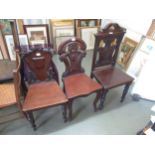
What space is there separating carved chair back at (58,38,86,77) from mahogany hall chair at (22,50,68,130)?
0.16 metres

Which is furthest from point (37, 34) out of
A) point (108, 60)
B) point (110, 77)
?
point (110, 77)

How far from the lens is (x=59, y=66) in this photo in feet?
9.45

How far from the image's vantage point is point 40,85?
1.75 meters

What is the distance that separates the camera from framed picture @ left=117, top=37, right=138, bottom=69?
2590mm

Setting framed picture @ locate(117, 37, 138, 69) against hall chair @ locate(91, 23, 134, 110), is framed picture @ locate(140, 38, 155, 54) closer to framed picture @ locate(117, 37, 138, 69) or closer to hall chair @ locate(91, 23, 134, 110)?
framed picture @ locate(117, 37, 138, 69)

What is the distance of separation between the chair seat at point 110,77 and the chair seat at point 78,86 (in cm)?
12

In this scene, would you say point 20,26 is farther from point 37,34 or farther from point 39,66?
point 39,66

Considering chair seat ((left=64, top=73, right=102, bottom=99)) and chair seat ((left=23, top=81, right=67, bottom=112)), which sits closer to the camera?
chair seat ((left=23, top=81, right=67, bottom=112))

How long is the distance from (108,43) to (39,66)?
3.06ft

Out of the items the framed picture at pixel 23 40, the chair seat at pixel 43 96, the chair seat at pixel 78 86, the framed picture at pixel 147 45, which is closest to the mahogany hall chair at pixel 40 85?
the chair seat at pixel 43 96

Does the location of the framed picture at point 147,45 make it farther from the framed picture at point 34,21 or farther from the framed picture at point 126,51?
the framed picture at point 34,21

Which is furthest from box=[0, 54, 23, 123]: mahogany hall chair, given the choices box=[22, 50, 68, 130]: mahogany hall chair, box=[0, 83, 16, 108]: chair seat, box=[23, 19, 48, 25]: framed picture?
box=[23, 19, 48, 25]: framed picture

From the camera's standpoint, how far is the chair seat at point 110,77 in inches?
72.4
